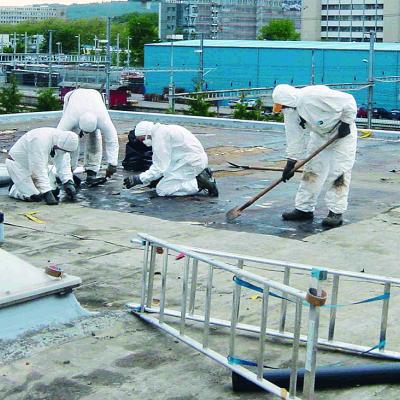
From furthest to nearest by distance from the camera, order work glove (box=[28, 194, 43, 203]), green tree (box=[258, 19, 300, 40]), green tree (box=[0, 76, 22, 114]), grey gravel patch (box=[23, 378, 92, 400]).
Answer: green tree (box=[258, 19, 300, 40]), green tree (box=[0, 76, 22, 114]), work glove (box=[28, 194, 43, 203]), grey gravel patch (box=[23, 378, 92, 400])

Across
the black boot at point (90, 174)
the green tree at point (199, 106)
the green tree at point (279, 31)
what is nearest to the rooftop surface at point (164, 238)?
the black boot at point (90, 174)

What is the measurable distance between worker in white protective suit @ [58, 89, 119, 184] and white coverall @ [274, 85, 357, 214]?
3.75m

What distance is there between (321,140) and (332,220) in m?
0.97

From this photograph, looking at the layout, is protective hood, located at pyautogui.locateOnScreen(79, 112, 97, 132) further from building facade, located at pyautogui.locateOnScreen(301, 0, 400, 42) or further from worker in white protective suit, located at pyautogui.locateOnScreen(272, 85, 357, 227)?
building facade, located at pyautogui.locateOnScreen(301, 0, 400, 42)

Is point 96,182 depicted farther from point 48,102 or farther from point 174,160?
point 48,102

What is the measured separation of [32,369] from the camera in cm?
661

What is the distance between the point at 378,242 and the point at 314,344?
5.43m

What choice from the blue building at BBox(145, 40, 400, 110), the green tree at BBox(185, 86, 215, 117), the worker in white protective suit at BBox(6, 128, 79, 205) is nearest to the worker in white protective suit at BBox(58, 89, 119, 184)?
the worker in white protective suit at BBox(6, 128, 79, 205)

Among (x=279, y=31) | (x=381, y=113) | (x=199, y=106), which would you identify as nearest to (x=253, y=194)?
(x=199, y=106)

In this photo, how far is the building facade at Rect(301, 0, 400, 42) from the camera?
10200 cm

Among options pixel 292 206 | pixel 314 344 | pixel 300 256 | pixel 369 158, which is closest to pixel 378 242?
pixel 300 256

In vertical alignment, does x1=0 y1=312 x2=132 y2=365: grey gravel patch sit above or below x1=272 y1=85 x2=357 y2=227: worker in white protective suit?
below

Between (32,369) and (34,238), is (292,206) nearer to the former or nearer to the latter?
(34,238)

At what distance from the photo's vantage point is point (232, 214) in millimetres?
12125
